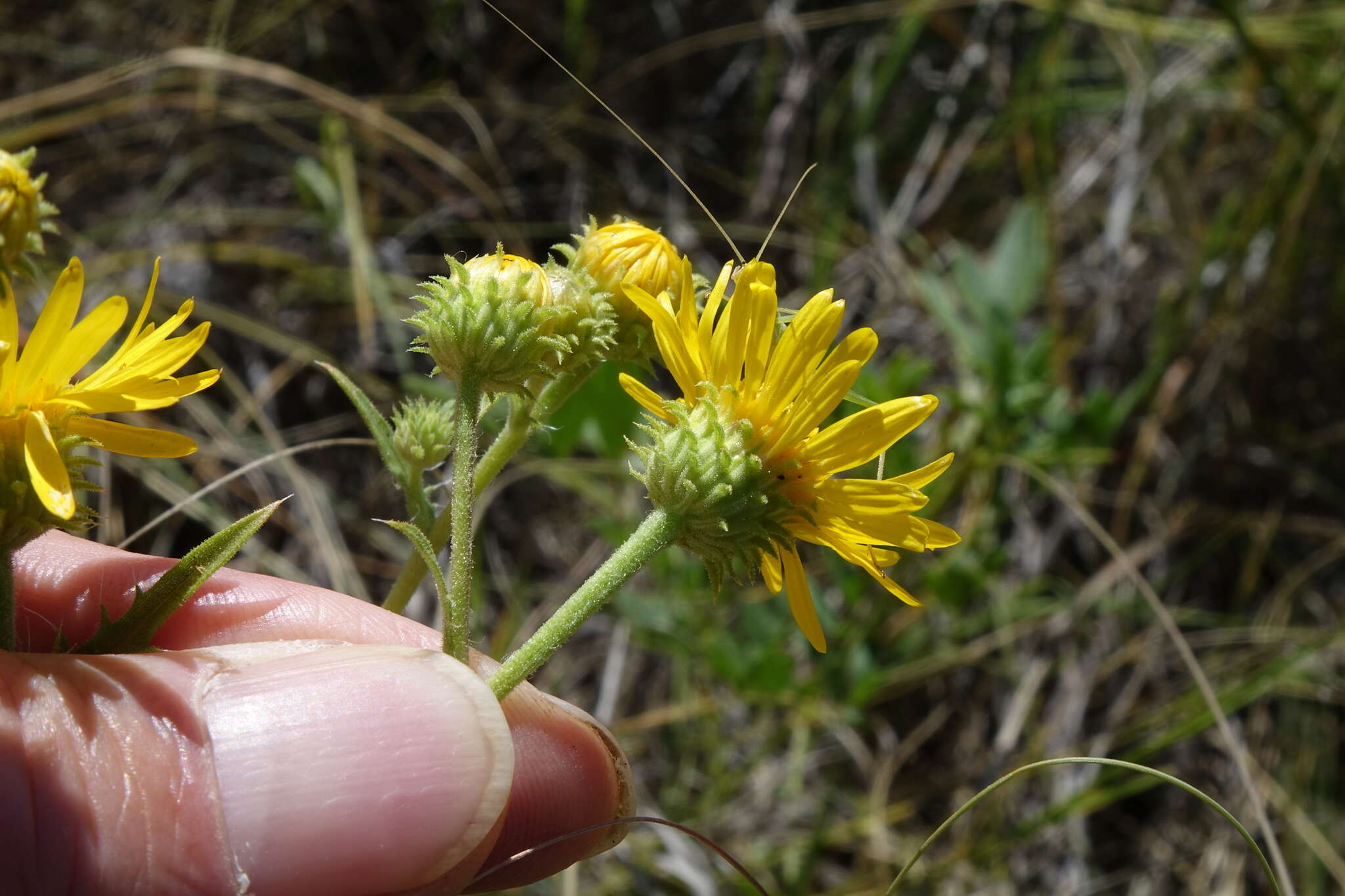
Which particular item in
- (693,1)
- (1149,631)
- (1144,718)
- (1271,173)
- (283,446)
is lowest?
(1144,718)

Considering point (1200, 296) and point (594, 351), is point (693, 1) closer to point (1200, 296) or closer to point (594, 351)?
point (1200, 296)

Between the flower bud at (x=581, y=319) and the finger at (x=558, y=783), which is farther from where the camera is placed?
the finger at (x=558, y=783)

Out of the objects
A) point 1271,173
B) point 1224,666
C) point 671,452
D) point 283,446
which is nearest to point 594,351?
point 671,452

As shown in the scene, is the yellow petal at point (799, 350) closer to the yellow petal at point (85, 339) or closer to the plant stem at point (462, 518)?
the plant stem at point (462, 518)

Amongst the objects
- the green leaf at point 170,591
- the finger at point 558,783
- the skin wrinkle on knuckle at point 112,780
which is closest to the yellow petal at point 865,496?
the finger at point 558,783

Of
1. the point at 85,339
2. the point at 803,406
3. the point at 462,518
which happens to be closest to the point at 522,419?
the point at 462,518

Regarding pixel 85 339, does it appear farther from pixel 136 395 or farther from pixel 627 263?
pixel 627 263
